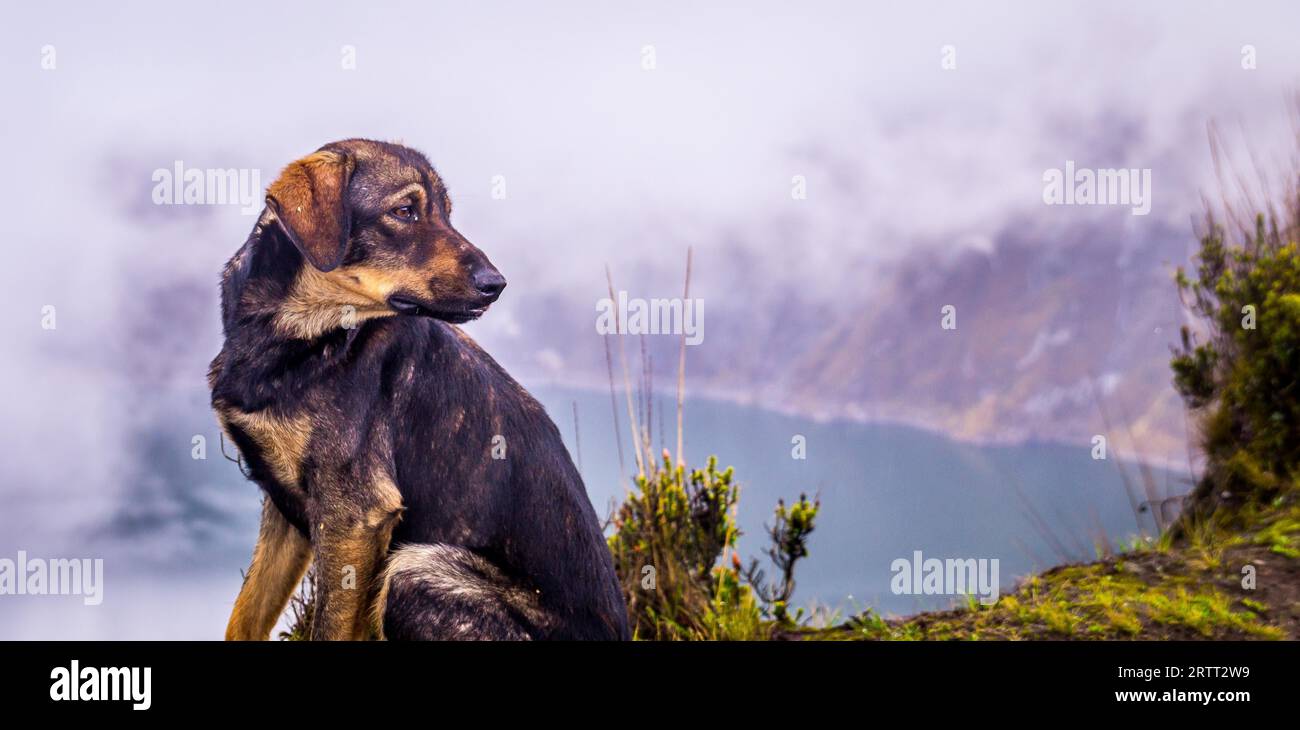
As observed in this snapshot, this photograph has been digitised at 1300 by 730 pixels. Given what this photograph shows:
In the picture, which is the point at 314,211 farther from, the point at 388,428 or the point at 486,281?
the point at 388,428

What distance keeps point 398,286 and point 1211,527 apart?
245 inches

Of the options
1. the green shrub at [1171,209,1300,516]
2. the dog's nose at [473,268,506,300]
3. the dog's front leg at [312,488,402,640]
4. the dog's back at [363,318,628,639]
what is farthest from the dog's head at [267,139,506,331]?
the green shrub at [1171,209,1300,516]

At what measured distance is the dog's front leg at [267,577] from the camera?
5.52 m

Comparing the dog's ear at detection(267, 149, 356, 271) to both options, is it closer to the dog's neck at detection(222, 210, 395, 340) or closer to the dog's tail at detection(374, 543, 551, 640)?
the dog's neck at detection(222, 210, 395, 340)

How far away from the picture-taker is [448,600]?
16.4 feet

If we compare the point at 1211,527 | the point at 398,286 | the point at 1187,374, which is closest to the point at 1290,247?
the point at 1187,374

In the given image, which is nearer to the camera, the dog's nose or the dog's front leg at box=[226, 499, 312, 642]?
the dog's nose

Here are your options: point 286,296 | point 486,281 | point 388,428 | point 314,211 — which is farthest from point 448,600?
point 314,211

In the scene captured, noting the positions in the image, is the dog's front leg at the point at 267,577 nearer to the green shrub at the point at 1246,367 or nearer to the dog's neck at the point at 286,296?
the dog's neck at the point at 286,296

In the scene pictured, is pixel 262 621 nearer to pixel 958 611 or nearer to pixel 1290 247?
pixel 958 611

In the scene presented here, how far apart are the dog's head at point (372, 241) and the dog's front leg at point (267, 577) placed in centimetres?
108

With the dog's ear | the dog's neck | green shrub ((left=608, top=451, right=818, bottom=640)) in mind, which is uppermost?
the dog's ear

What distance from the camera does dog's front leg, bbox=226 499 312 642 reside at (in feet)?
18.1

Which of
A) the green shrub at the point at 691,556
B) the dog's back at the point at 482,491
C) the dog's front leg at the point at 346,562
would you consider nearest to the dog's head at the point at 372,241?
the dog's back at the point at 482,491
